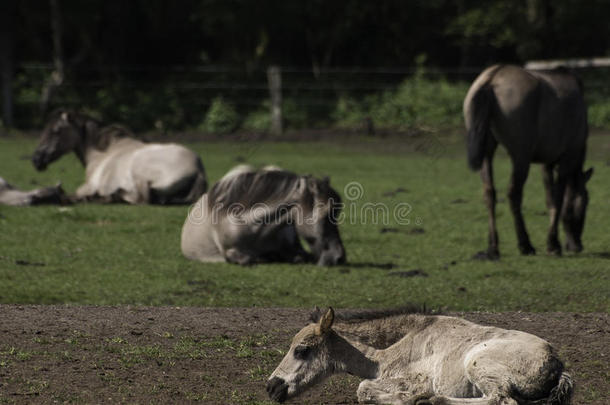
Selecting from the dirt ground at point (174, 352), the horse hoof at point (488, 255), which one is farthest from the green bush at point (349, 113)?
the dirt ground at point (174, 352)

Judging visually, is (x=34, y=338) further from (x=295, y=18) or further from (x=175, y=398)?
(x=295, y=18)

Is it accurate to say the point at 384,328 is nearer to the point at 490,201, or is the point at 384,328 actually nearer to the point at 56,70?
the point at 490,201

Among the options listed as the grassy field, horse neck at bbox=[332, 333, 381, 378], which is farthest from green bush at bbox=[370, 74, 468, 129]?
horse neck at bbox=[332, 333, 381, 378]

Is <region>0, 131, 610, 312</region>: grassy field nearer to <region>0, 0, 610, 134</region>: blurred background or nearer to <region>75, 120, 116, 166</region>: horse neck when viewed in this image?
<region>75, 120, 116, 166</region>: horse neck

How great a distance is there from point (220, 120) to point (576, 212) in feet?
67.9

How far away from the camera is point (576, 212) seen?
13.3 metres

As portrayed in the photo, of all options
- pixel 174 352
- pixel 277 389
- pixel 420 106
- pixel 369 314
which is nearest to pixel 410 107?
pixel 420 106

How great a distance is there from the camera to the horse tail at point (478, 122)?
12.5 m

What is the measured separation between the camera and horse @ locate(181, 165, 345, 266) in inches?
466

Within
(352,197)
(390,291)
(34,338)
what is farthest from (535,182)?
(34,338)

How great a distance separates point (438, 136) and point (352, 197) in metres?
11.8

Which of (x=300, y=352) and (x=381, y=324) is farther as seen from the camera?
(x=381, y=324)

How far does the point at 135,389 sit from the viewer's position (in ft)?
21.7

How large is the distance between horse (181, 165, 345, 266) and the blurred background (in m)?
19.0
